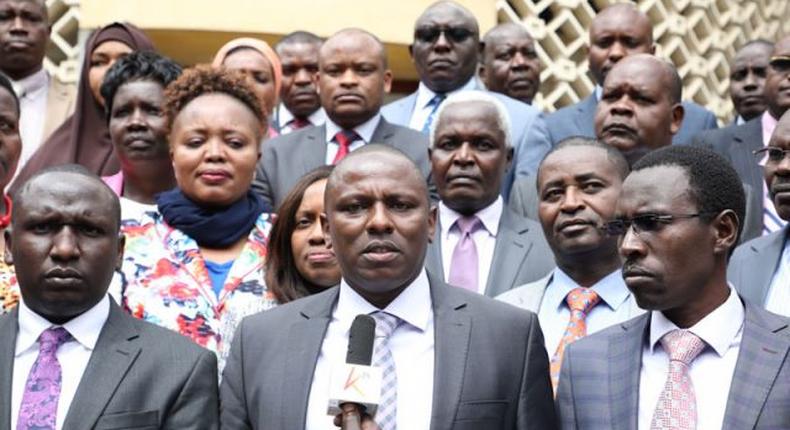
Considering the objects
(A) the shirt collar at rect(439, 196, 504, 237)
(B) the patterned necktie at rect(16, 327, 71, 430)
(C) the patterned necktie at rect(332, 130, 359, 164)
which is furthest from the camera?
(C) the patterned necktie at rect(332, 130, 359, 164)

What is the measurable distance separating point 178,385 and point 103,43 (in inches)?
134

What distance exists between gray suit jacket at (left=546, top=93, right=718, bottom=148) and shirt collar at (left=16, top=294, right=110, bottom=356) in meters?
3.32

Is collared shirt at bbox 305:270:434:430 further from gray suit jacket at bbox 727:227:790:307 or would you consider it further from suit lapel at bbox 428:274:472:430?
gray suit jacket at bbox 727:227:790:307

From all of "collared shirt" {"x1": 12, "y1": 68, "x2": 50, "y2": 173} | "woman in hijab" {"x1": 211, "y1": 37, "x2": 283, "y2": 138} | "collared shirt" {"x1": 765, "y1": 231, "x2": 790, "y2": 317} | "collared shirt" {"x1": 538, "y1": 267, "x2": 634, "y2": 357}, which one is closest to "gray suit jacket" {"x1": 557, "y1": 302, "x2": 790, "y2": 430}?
"collared shirt" {"x1": 538, "y1": 267, "x2": 634, "y2": 357}

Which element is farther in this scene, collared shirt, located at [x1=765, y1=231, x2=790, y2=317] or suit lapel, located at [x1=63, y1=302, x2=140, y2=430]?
collared shirt, located at [x1=765, y1=231, x2=790, y2=317]

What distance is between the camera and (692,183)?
15.9 ft

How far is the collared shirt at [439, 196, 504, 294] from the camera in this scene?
257 inches

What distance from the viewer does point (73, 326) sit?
5098 millimetres

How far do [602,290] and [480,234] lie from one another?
3.11 ft

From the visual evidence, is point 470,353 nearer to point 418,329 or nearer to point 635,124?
point 418,329

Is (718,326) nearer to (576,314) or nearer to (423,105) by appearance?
(576,314)

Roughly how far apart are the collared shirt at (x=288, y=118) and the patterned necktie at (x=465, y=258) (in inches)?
91.2

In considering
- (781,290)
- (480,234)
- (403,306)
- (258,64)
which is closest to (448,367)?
(403,306)

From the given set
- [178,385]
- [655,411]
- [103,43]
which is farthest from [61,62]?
[655,411]
